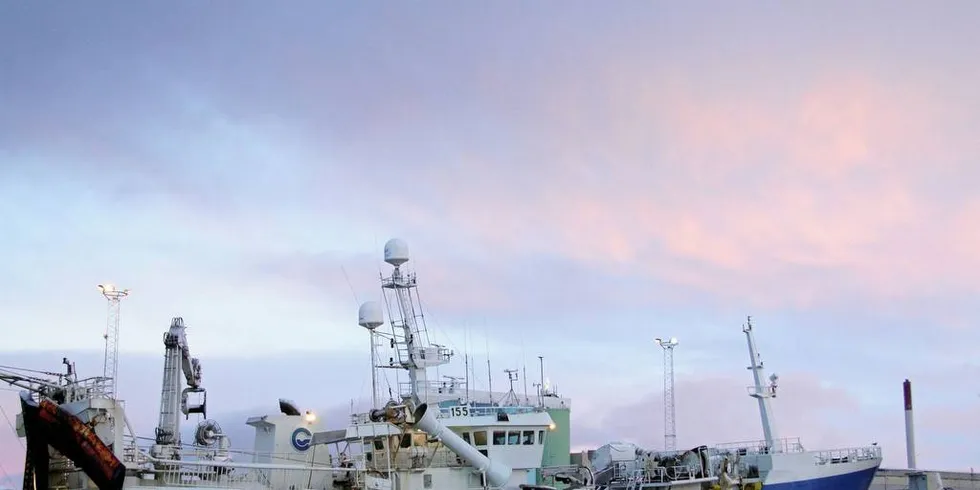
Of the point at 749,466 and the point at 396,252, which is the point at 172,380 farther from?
the point at 749,466

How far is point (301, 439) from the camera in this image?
118ft

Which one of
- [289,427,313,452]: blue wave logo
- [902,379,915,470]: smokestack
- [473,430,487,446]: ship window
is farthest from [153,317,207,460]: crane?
[902,379,915,470]: smokestack

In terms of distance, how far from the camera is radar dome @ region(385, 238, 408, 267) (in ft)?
128

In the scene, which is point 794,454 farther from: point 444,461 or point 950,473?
point 950,473

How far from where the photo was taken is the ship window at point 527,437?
126 feet

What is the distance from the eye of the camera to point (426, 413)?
3153 cm

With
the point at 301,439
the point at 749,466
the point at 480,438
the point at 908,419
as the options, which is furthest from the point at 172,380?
the point at 908,419

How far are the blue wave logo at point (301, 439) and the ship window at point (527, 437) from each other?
9.20 m

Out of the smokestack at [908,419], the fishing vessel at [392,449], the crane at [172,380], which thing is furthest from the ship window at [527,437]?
the smokestack at [908,419]

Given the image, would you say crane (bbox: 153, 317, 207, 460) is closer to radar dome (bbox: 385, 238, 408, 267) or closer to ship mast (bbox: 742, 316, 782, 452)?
radar dome (bbox: 385, 238, 408, 267)

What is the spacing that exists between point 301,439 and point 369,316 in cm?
577

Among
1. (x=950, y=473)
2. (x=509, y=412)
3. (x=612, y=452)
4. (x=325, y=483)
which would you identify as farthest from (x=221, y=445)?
(x=950, y=473)

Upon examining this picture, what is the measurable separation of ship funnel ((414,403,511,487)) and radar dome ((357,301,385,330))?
18.9 ft

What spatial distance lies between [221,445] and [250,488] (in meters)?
8.28
